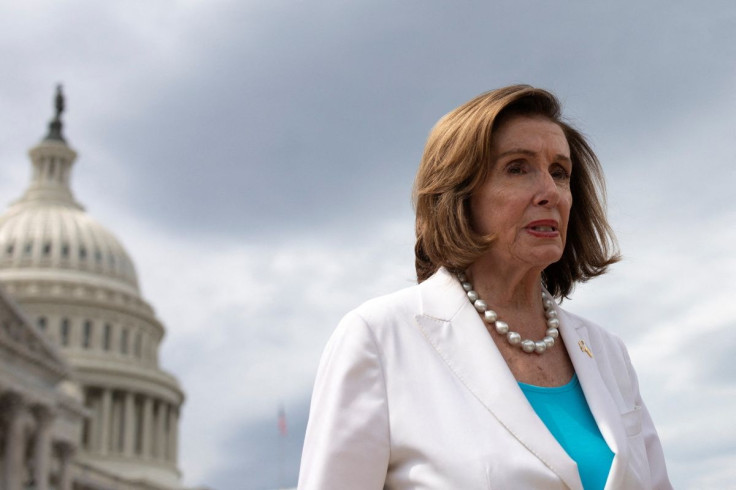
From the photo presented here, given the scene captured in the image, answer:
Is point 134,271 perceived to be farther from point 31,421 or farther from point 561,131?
point 561,131

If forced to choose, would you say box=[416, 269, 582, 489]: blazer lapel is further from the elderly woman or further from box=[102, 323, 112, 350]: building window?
box=[102, 323, 112, 350]: building window

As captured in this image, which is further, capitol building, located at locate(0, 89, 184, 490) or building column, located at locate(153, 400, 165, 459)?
building column, located at locate(153, 400, 165, 459)

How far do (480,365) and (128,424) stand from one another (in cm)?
8217

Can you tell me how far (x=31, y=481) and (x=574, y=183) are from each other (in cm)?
4926

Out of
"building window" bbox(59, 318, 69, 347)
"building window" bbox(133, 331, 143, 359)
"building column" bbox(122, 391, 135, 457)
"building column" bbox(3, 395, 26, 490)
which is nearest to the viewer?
"building column" bbox(3, 395, 26, 490)

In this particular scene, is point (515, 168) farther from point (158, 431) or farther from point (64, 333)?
point (158, 431)

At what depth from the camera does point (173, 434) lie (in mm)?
88188

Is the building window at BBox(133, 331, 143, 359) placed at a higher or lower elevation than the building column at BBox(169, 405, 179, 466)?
higher

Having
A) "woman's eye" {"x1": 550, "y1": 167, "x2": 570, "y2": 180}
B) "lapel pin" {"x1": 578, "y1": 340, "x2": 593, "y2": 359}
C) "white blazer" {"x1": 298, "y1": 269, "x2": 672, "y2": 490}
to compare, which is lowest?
"white blazer" {"x1": 298, "y1": 269, "x2": 672, "y2": 490}

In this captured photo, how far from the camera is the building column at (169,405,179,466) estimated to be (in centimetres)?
8744

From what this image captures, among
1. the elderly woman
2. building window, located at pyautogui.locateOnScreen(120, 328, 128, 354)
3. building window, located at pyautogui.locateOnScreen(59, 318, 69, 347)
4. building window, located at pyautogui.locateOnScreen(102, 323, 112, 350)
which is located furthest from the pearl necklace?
building window, located at pyautogui.locateOnScreen(120, 328, 128, 354)

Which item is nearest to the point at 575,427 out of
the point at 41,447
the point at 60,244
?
the point at 41,447

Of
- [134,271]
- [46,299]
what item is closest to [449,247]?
[46,299]

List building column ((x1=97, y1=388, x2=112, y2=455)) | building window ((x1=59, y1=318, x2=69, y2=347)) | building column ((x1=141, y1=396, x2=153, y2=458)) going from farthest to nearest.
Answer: building column ((x1=141, y1=396, x2=153, y2=458)), building window ((x1=59, y1=318, x2=69, y2=347)), building column ((x1=97, y1=388, x2=112, y2=455))
